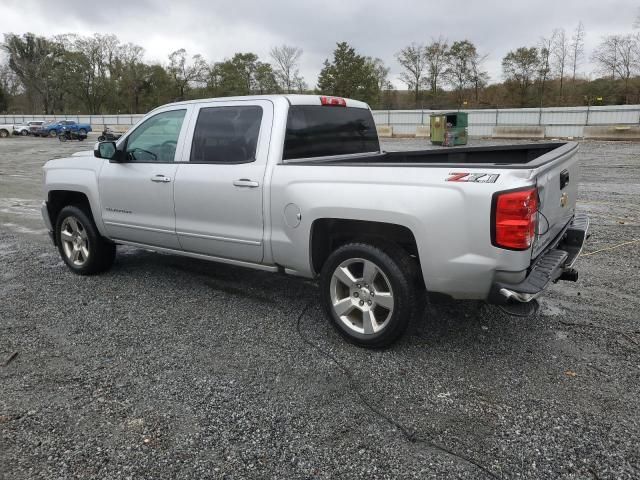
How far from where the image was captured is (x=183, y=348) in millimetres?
3938

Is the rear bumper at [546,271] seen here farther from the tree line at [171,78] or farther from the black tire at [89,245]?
the tree line at [171,78]

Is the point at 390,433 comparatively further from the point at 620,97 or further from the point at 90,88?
the point at 90,88

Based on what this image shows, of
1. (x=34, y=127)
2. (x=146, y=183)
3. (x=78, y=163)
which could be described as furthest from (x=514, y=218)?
(x=34, y=127)

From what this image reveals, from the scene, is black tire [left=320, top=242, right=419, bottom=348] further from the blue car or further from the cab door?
the blue car

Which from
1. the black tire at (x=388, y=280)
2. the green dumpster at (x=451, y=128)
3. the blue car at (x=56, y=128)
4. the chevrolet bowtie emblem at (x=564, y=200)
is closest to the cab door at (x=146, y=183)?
the black tire at (x=388, y=280)

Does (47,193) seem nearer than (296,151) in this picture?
No

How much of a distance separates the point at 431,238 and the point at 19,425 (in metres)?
2.72

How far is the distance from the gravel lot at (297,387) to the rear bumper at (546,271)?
604 millimetres

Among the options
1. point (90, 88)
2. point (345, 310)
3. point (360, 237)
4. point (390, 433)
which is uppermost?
point (90, 88)

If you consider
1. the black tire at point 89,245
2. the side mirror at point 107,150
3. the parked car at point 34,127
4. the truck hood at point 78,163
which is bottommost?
the black tire at point 89,245

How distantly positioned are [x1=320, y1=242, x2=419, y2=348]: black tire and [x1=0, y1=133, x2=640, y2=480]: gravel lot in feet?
0.44

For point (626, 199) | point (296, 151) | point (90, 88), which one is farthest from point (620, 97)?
point (90, 88)

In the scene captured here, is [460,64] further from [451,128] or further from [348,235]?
[348,235]

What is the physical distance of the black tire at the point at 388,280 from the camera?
356 cm
